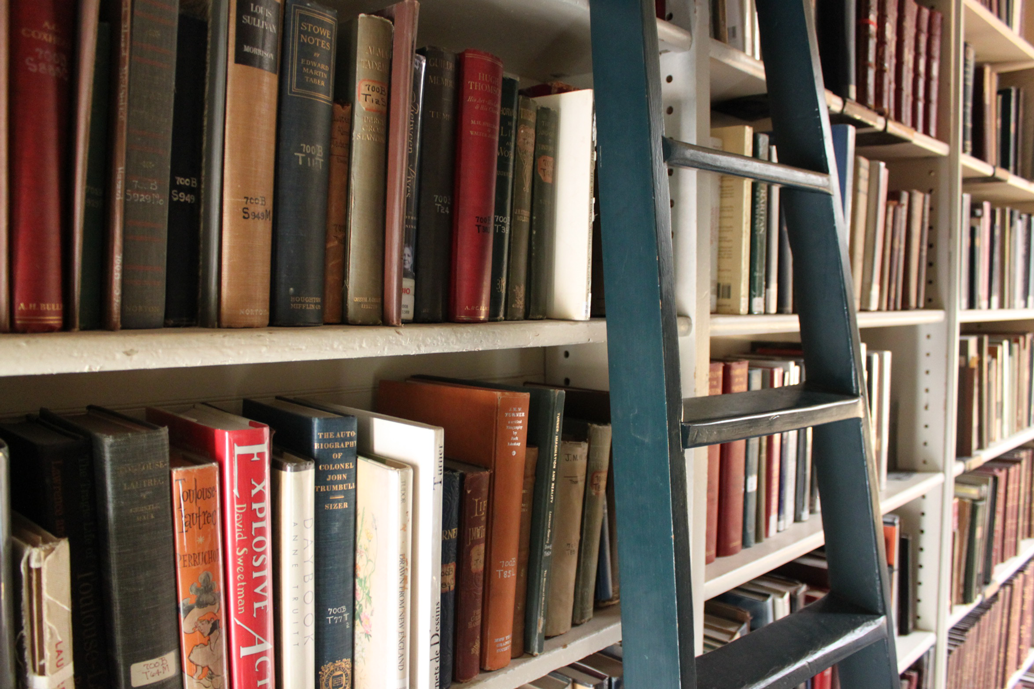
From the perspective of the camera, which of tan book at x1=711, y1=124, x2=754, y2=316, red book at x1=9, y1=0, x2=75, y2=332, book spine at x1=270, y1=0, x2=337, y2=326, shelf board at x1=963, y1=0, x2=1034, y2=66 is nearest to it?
red book at x1=9, y1=0, x2=75, y2=332

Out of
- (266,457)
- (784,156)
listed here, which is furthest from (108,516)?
(784,156)

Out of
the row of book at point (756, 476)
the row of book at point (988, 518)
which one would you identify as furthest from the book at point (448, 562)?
the row of book at point (988, 518)

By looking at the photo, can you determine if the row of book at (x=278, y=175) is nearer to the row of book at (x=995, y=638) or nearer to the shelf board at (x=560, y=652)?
the shelf board at (x=560, y=652)

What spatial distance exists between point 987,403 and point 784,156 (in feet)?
4.67

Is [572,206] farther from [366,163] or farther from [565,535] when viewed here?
[565,535]

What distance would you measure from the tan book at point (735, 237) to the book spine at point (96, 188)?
84 centimetres

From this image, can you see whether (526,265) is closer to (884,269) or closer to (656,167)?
(656,167)

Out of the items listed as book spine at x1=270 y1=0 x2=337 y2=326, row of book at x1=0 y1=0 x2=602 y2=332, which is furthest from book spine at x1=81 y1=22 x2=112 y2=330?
book spine at x1=270 y1=0 x2=337 y2=326

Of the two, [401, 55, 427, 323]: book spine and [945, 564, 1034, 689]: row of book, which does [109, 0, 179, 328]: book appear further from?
[945, 564, 1034, 689]: row of book

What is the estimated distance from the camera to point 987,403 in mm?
1851

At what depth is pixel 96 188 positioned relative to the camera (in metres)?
0.46

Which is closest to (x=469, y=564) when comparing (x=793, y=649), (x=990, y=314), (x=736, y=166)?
(x=793, y=649)

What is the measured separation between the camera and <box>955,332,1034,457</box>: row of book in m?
1.78

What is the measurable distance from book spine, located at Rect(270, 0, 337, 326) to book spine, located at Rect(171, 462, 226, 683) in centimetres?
14
